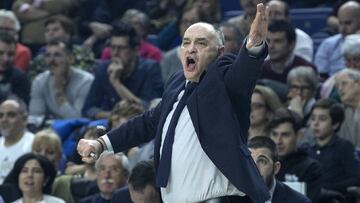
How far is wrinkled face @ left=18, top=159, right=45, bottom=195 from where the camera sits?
32.2 feet

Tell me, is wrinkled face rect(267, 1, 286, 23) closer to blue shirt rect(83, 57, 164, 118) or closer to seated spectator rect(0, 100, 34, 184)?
blue shirt rect(83, 57, 164, 118)

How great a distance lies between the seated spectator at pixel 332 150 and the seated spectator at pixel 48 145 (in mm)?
2163

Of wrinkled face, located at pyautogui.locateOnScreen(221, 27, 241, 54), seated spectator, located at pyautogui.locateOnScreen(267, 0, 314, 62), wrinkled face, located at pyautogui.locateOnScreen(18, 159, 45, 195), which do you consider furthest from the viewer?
seated spectator, located at pyautogui.locateOnScreen(267, 0, 314, 62)

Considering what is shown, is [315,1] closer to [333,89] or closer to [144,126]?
[333,89]

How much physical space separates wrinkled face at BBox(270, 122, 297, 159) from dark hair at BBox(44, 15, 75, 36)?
13.8ft

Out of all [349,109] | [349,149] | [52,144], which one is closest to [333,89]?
[349,109]

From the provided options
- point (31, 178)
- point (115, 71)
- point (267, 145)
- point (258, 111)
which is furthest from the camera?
point (115, 71)

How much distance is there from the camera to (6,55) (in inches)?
484

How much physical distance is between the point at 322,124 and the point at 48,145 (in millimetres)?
2336

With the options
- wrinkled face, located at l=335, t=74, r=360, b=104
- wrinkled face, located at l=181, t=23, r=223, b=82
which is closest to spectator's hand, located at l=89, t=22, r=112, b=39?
wrinkled face, located at l=335, t=74, r=360, b=104

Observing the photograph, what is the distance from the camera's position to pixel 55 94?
12.2 meters

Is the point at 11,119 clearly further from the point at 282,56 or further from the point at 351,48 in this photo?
the point at 351,48

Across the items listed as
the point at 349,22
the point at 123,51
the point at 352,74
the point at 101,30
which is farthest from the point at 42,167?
the point at 101,30

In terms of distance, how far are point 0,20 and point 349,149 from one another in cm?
475
